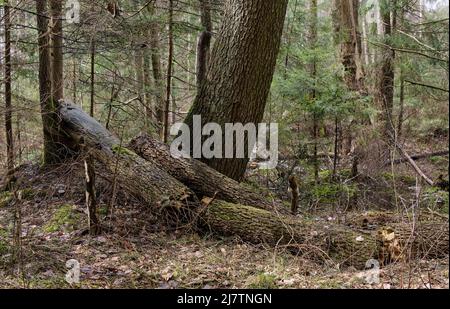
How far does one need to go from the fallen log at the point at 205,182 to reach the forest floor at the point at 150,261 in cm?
61

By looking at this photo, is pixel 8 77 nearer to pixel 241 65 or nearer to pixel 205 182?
pixel 205 182

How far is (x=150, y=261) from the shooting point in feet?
15.3

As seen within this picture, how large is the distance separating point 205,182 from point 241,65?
181 centimetres

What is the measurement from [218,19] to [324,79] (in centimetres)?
307

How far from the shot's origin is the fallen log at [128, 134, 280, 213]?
580 cm

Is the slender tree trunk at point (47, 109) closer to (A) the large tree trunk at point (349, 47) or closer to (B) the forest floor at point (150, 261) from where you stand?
(B) the forest floor at point (150, 261)

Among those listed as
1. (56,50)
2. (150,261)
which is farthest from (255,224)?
(56,50)

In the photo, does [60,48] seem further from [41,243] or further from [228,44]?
[41,243]

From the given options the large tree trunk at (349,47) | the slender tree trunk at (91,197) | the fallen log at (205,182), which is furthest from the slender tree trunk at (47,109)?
the large tree trunk at (349,47)

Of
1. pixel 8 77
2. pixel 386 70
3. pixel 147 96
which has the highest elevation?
pixel 386 70

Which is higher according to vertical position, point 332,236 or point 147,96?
point 147,96

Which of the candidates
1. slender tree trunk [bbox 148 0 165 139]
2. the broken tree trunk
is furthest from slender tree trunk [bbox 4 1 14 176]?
slender tree trunk [bbox 148 0 165 139]

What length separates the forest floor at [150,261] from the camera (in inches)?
159
